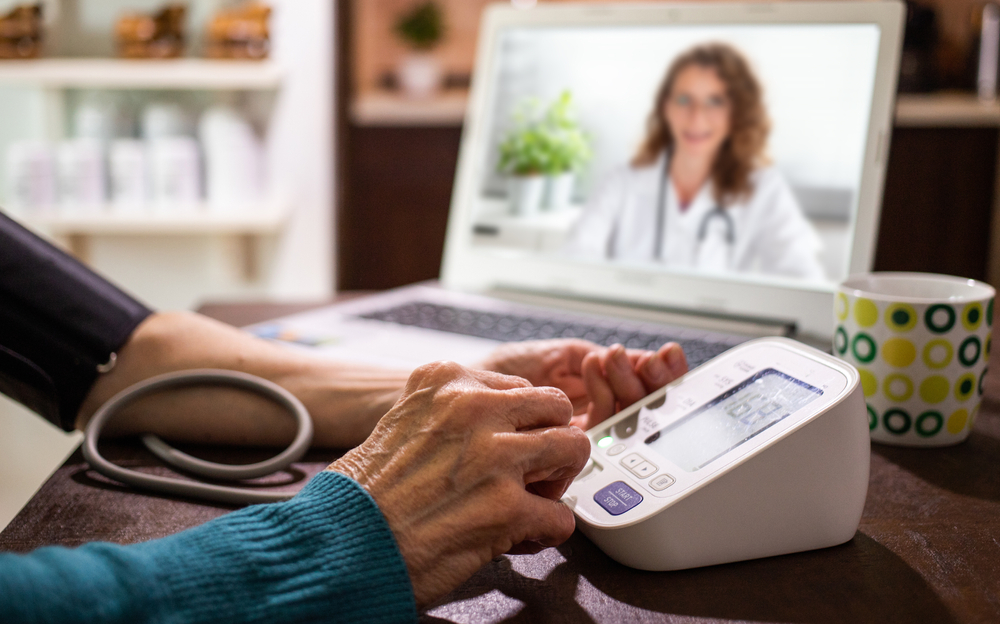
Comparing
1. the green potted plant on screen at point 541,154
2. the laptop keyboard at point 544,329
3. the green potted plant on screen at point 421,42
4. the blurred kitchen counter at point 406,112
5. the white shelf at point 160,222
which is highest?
the green potted plant on screen at point 421,42

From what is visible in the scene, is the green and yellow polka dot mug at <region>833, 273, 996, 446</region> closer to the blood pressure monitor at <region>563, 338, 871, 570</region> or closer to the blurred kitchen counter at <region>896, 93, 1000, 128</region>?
the blood pressure monitor at <region>563, 338, 871, 570</region>

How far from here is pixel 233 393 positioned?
0.62m

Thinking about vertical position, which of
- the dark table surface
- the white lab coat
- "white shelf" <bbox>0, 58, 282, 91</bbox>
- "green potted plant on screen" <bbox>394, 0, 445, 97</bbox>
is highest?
"green potted plant on screen" <bbox>394, 0, 445, 97</bbox>

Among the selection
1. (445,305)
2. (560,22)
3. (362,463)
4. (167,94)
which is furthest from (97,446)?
(167,94)

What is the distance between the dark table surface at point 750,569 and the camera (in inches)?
15.9

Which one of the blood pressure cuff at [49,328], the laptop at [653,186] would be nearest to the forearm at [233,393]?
the blood pressure cuff at [49,328]

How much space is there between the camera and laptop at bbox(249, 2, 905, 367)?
2.79 feet

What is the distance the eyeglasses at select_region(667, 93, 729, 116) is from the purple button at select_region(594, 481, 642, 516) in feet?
1.88

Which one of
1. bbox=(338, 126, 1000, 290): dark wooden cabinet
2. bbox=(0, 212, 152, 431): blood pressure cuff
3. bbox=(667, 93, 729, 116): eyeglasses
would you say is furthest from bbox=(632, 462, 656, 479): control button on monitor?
bbox=(338, 126, 1000, 290): dark wooden cabinet

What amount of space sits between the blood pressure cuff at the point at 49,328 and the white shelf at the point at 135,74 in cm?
136

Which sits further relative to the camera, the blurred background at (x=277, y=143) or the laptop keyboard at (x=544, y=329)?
the blurred background at (x=277, y=143)

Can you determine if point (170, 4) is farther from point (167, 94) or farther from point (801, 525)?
point (801, 525)

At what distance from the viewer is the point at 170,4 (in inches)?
82.2

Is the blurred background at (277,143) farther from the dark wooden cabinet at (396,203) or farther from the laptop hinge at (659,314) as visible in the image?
the laptop hinge at (659,314)
